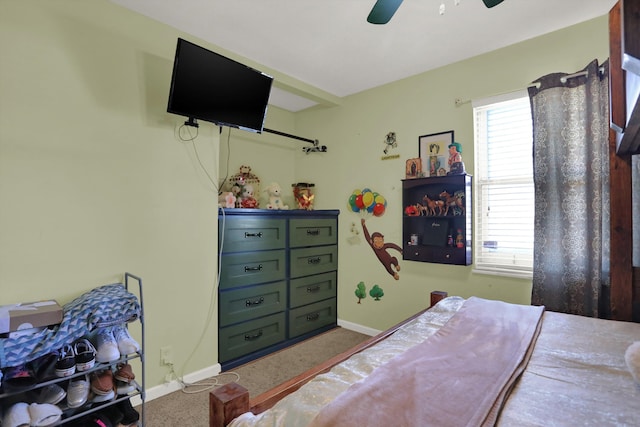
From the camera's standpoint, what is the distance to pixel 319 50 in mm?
2525

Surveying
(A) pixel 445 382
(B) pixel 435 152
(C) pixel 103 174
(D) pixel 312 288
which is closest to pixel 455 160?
(B) pixel 435 152

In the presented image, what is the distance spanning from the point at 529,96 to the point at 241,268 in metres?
2.57

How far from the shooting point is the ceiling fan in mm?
1392

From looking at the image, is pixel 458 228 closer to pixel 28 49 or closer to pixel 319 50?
pixel 319 50

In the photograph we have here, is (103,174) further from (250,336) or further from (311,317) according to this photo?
(311,317)

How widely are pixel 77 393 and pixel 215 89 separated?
186cm

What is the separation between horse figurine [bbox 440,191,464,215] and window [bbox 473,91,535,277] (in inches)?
5.9

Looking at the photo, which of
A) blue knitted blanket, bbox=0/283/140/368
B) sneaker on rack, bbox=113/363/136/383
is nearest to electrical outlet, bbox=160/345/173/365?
sneaker on rack, bbox=113/363/136/383

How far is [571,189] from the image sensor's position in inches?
82.4

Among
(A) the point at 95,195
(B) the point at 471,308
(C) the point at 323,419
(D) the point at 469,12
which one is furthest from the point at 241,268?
(D) the point at 469,12

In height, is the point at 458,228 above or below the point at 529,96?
below

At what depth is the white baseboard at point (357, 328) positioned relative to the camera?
322cm

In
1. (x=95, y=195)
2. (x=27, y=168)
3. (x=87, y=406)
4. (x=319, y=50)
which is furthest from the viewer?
(x=319, y=50)

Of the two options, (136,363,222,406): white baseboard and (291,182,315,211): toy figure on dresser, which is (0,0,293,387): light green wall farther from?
(291,182,315,211): toy figure on dresser
